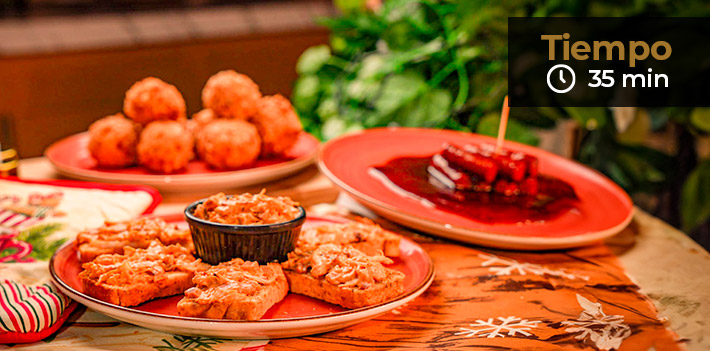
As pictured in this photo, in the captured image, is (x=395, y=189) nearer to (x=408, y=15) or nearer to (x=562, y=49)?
(x=562, y=49)

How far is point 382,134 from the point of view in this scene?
7.32 ft

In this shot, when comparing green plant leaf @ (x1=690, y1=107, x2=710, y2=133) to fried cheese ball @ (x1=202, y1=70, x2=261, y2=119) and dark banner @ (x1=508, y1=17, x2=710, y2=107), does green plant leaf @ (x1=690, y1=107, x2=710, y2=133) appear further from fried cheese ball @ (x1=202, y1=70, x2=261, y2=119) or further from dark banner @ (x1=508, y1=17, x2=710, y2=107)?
fried cheese ball @ (x1=202, y1=70, x2=261, y2=119)

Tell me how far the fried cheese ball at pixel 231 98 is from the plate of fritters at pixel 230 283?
73cm

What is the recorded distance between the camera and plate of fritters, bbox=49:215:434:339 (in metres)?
1.08

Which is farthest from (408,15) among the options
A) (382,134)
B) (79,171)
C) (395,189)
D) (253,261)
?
(253,261)

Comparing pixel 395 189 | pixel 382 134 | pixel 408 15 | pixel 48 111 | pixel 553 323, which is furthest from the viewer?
pixel 48 111

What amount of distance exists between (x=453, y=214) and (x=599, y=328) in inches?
21.2

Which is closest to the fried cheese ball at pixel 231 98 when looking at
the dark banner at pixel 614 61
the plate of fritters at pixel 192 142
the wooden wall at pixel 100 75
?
the plate of fritters at pixel 192 142

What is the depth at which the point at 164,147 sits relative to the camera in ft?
6.28

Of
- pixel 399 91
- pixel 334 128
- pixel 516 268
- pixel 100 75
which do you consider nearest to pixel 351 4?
pixel 334 128

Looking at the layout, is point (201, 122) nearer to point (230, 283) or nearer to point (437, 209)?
point (437, 209)

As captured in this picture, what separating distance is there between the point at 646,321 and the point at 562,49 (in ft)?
5.13

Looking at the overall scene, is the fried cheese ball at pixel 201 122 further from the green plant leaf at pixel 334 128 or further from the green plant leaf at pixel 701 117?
the green plant leaf at pixel 701 117

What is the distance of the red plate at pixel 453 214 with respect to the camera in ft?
5.09
